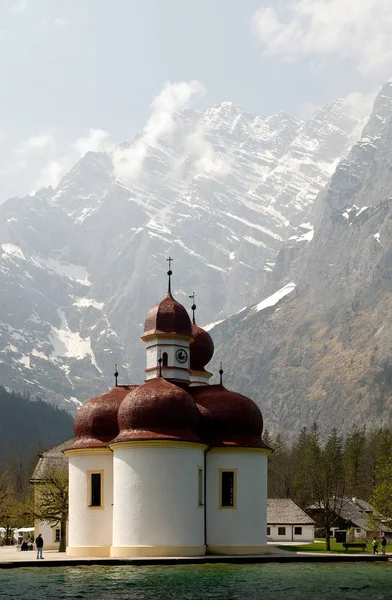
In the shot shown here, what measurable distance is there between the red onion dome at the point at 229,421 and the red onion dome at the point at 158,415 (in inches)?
131

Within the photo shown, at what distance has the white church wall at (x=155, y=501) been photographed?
63250 millimetres

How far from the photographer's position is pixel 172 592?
45281 millimetres

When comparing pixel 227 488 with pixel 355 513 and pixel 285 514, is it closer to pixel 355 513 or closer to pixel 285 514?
pixel 285 514

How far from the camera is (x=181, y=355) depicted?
74.6 meters

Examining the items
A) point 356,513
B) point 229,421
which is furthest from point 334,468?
point 229,421

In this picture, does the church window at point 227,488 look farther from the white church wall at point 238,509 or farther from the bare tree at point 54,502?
the bare tree at point 54,502

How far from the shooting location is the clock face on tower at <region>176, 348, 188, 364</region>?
7438 cm

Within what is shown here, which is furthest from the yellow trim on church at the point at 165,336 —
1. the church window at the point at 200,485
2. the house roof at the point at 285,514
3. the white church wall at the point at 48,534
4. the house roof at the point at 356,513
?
the house roof at the point at 356,513

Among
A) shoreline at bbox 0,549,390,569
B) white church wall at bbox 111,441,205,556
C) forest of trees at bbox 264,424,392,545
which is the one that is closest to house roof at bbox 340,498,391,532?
forest of trees at bbox 264,424,392,545

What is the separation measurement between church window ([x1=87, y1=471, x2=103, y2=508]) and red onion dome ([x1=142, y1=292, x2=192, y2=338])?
1068cm

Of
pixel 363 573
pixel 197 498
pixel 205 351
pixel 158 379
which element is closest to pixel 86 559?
pixel 197 498

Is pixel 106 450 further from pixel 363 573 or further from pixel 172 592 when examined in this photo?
pixel 172 592

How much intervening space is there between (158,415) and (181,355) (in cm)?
1036

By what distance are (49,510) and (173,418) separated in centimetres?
1860
